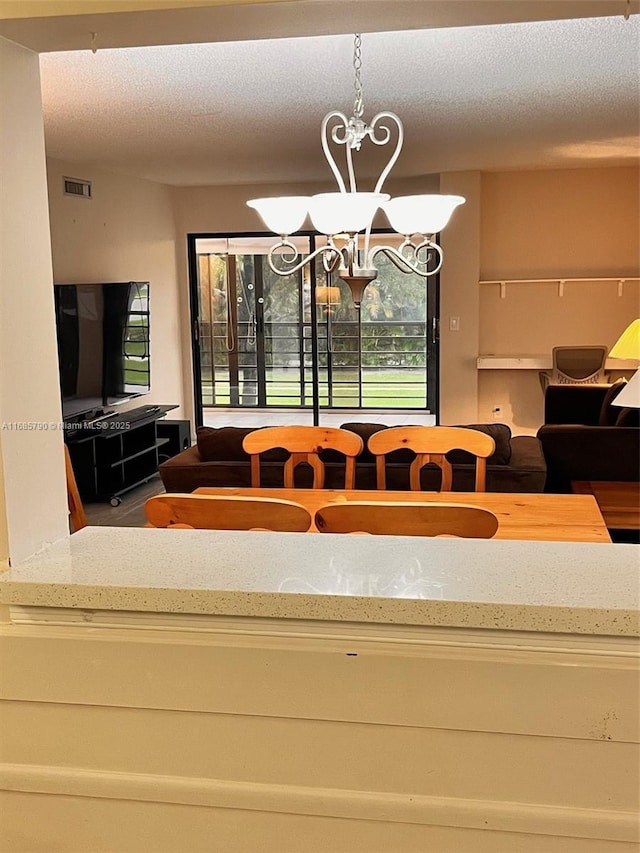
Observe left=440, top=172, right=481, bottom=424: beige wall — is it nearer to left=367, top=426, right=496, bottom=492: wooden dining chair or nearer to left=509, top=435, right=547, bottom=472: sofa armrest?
left=509, top=435, right=547, bottom=472: sofa armrest

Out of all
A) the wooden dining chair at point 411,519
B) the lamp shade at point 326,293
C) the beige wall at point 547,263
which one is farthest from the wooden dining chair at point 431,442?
the lamp shade at point 326,293

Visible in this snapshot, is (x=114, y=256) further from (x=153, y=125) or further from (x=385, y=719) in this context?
(x=385, y=719)

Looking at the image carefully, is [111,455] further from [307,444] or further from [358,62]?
[358,62]

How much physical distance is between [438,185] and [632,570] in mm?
6578

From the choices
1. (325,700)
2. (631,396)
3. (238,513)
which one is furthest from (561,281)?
(325,700)

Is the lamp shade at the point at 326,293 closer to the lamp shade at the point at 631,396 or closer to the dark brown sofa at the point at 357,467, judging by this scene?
the dark brown sofa at the point at 357,467

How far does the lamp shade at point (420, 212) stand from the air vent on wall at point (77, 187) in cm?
361

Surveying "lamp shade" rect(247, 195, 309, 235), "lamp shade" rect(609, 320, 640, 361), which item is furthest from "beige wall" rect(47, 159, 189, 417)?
"lamp shade" rect(609, 320, 640, 361)

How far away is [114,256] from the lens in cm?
660

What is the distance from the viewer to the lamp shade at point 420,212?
2.87 metres

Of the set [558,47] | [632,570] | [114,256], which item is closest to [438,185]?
[114,256]

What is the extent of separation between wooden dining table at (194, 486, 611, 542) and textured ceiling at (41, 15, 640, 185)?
4.76 ft

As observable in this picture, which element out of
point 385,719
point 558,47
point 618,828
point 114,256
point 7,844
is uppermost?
point 558,47

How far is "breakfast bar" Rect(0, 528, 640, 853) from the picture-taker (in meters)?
1.10
